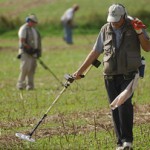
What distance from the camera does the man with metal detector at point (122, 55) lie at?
9.05m

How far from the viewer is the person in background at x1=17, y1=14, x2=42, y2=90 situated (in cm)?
1748

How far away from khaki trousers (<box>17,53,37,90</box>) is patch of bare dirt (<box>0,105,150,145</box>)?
522 centimetres

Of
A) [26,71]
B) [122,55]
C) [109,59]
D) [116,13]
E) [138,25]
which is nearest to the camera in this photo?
[138,25]

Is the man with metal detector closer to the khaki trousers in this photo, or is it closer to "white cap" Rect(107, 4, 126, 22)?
"white cap" Rect(107, 4, 126, 22)

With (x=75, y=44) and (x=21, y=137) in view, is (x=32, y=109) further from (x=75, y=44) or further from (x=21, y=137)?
(x=75, y=44)

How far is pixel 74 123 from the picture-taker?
11594 mm

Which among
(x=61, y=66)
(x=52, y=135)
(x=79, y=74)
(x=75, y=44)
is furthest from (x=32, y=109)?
(x=75, y=44)

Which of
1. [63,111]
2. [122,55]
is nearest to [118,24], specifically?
[122,55]

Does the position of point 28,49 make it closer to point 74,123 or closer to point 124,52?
point 74,123

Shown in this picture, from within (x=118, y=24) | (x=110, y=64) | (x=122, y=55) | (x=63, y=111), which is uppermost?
(x=118, y=24)

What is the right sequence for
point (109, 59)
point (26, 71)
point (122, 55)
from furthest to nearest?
point (26, 71), point (109, 59), point (122, 55)

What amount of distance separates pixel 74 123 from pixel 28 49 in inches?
252

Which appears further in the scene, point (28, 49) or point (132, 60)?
point (28, 49)

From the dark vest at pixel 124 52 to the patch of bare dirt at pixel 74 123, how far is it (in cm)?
165
